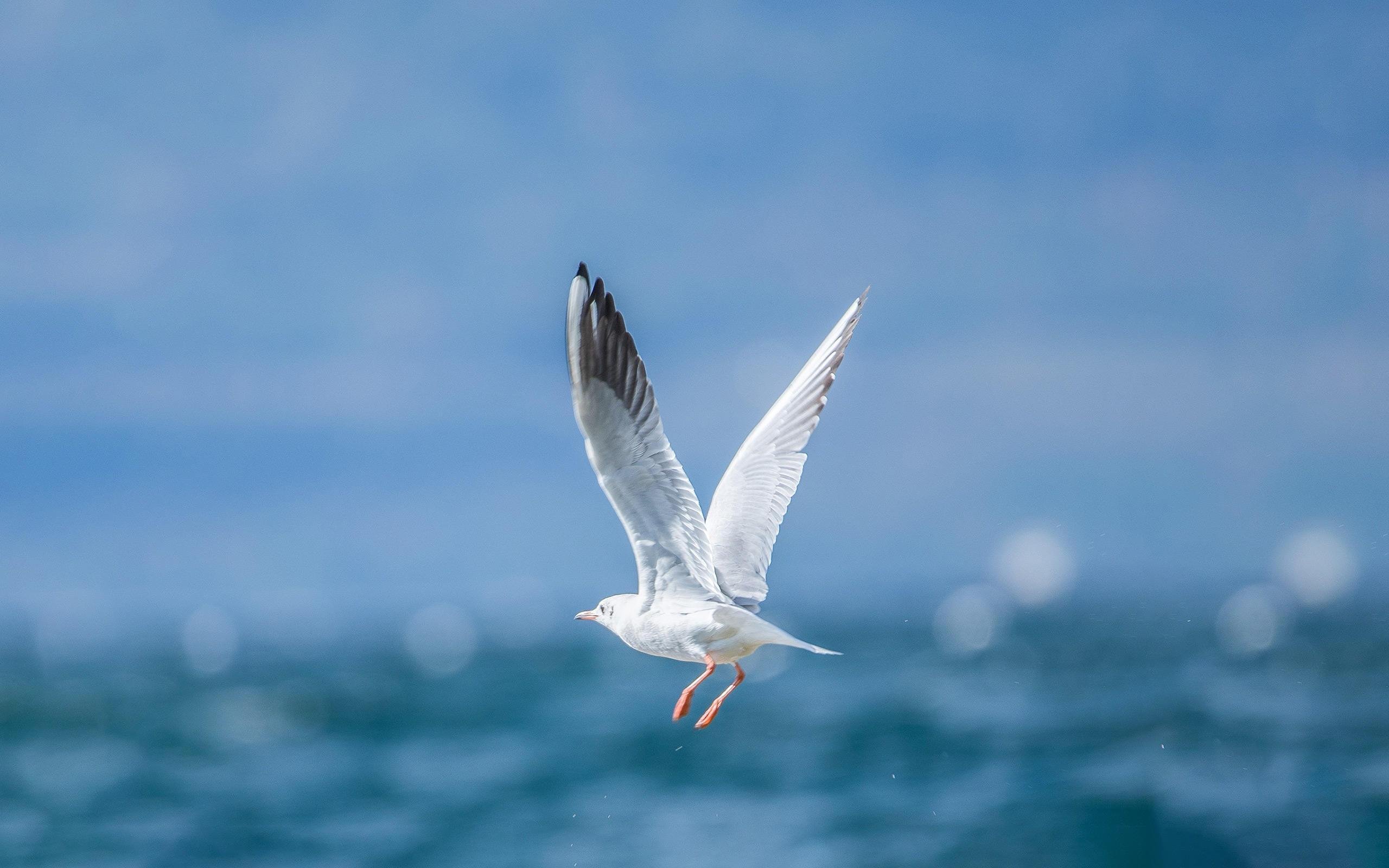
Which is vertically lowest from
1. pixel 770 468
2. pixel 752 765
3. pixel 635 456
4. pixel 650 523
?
pixel 650 523

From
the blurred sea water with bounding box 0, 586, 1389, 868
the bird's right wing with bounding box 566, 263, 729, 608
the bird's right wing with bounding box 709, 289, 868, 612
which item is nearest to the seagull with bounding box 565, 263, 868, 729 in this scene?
the bird's right wing with bounding box 566, 263, 729, 608

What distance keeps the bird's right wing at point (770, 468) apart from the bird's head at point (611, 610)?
72cm

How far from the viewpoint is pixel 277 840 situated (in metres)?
20.0

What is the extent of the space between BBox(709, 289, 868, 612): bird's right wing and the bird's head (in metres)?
0.72

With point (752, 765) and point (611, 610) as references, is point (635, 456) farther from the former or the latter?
point (752, 765)

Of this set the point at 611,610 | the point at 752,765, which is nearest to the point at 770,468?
the point at 611,610

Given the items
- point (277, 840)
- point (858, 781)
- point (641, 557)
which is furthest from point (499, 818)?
point (641, 557)

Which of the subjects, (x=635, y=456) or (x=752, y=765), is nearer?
(x=635, y=456)

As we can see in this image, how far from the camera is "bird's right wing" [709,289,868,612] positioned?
5871mm

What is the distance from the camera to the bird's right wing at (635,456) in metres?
4.34

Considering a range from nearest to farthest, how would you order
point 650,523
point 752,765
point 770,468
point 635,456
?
1. point 635,456
2. point 650,523
3. point 770,468
4. point 752,765

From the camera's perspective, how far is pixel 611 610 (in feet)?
16.6

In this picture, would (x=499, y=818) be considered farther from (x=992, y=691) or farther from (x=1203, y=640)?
(x=1203, y=640)

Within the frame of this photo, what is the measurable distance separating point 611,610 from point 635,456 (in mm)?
817
